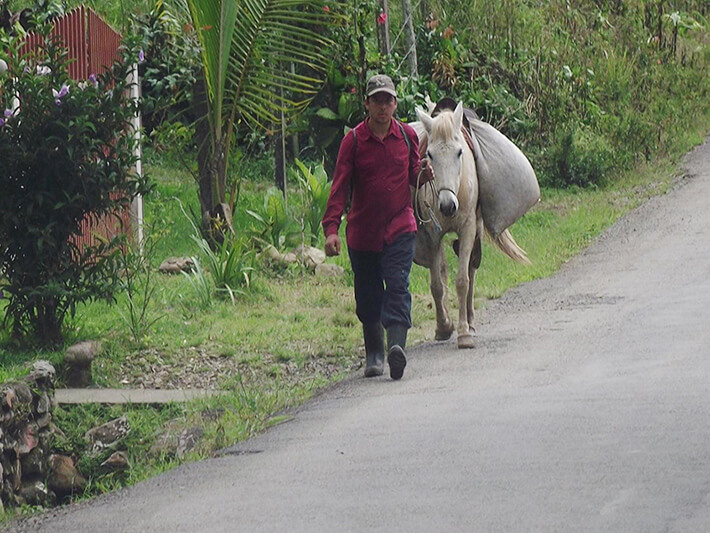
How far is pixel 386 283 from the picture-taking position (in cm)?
1005

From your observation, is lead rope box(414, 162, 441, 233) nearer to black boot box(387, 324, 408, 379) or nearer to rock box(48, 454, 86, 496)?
black boot box(387, 324, 408, 379)

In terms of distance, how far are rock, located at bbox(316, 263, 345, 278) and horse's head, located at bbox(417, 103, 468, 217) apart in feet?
11.7

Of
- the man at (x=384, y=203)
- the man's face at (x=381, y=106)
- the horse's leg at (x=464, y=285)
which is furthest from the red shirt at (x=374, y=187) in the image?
the horse's leg at (x=464, y=285)

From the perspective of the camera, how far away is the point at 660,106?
23.2 metres

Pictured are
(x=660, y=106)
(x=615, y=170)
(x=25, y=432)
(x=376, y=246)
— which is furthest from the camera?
(x=660, y=106)

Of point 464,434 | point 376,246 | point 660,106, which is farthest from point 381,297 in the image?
point 660,106

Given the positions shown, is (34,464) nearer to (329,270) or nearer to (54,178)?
(54,178)

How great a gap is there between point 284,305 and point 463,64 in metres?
Result: 8.92

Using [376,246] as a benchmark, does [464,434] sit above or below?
below

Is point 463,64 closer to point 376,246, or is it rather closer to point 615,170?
point 615,170

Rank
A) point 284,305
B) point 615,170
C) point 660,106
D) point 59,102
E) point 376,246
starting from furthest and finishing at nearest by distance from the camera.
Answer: point 660,106
point 615,170
point 284,305
point 59,102
point 376,246

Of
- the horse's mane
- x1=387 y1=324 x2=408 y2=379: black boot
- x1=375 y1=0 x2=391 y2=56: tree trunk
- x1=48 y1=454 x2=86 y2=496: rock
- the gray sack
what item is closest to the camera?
x1=48 y1=454 x2=86 y2=496: rock

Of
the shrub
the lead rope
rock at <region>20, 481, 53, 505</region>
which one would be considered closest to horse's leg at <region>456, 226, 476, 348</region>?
the lead rope

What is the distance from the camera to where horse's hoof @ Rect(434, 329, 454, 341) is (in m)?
11.7
